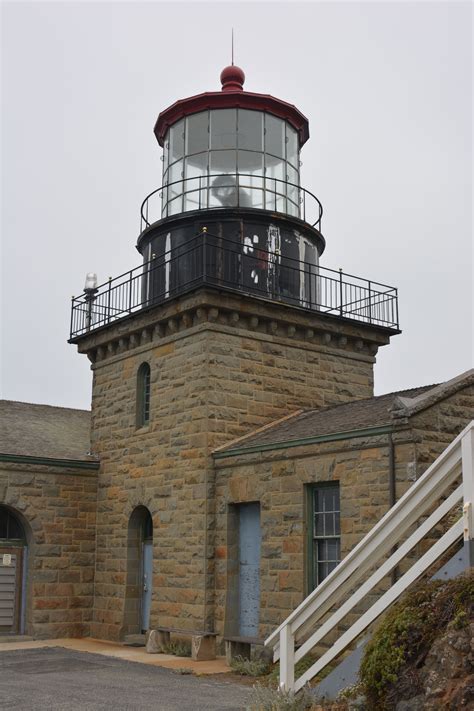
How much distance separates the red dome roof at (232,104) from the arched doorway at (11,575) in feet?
28.6

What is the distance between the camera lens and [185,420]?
50.1 feet

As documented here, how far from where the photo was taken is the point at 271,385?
15922mm

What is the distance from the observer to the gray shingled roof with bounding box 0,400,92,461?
1723cm

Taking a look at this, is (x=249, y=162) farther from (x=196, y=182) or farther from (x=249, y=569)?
(x=249, y=569)

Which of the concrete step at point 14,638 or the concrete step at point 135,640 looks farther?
the concrete step at point 14,638

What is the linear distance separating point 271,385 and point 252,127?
5457 millimetres

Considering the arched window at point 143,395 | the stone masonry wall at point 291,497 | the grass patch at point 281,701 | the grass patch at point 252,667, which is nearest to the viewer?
the grass patch at point 281,701

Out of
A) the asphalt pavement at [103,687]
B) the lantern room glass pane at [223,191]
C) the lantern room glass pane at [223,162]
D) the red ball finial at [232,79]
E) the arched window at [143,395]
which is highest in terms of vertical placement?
the red ball finial at [232,79]

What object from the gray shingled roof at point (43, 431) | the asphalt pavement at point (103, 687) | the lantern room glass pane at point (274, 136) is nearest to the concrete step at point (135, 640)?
the asphalt pavement at point (103, 687)

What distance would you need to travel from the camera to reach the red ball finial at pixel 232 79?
1792cm

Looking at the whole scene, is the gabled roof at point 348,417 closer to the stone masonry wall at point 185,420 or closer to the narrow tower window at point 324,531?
the stone masonry wall at point 185,420

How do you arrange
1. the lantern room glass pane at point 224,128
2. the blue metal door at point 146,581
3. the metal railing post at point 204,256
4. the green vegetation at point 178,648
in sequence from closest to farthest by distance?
the green vegetation at point 178,648
the metal railing post at point 204,256
the blue metal door at point 146,581
the lantern room glass pane at point 224,128

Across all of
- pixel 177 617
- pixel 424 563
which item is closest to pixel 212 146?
pixel 177 617

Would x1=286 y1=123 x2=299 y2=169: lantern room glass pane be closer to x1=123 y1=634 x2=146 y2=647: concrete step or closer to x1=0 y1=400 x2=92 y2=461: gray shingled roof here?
x1=0 y1=400 x2=92 y2=461: gray shingled roof
